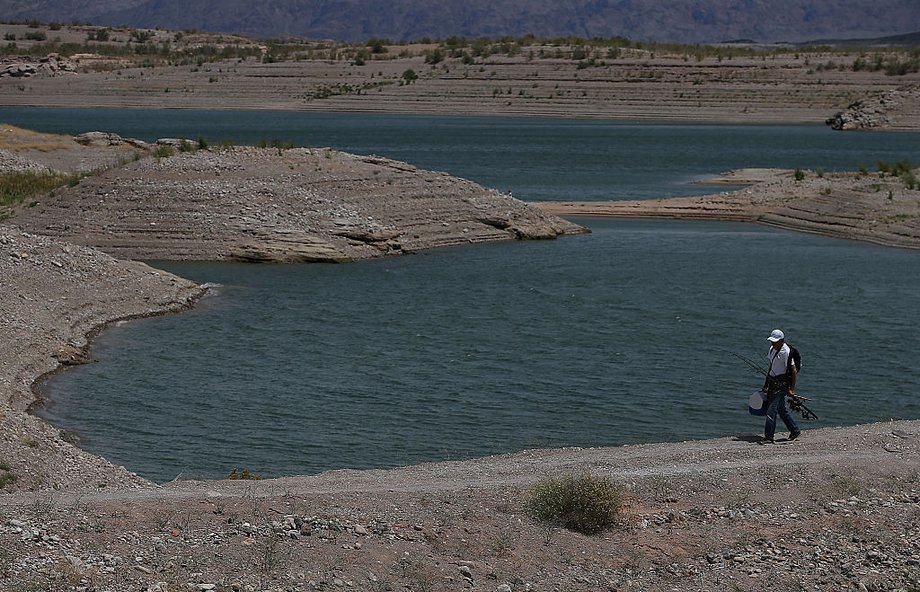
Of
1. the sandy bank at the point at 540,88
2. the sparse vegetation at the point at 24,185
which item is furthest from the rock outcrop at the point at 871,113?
the sparse vegetation at the point at 24,185

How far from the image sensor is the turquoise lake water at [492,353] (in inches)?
782

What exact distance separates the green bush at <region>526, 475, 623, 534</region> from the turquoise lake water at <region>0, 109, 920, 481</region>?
17.4ft

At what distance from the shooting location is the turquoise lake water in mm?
19859

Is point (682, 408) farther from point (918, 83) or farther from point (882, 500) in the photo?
point (918, 83)

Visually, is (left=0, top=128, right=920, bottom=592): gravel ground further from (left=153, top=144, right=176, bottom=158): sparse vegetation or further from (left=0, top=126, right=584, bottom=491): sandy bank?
(left=153, top=144, right=176, bottom=158): sparse vegetation

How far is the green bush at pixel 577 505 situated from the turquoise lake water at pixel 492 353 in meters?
5.30

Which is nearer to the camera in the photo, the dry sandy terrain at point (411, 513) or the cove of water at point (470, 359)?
the dry sandy terrain at point (411, 513)

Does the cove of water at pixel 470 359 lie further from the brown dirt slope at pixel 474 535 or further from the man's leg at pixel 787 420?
the brown dirt slope at pixel 474 535

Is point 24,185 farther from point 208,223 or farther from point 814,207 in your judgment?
point 814,207

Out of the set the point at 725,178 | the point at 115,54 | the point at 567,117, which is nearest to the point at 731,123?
the point at 567,117

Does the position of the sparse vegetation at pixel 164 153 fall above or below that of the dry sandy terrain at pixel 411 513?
below

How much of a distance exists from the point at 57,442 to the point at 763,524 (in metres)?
8.81

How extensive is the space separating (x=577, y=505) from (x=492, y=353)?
12.6 m

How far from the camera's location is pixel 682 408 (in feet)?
70.1
